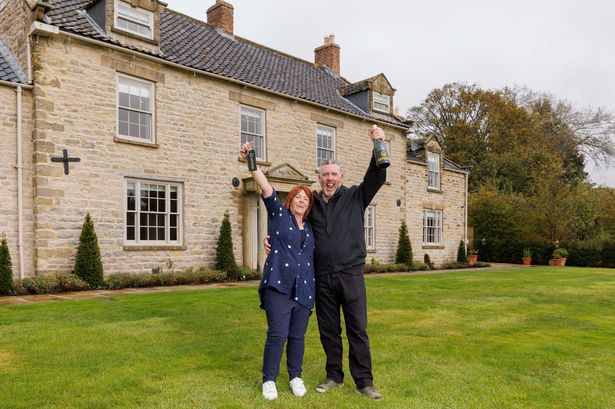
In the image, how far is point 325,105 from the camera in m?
18.1

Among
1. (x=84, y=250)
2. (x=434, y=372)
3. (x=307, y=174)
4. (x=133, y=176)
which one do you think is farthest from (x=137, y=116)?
(x=434, y=372)

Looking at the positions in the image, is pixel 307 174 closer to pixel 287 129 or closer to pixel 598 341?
pixel 287 129

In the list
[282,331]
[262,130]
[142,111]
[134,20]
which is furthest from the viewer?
[262,130]

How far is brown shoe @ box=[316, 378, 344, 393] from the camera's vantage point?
13.8 feet

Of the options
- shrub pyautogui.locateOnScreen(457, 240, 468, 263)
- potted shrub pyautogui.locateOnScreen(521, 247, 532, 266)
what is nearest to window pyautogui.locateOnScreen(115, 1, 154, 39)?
shrub pyautogui.locateOnScreen(457, 240, 468, 263)

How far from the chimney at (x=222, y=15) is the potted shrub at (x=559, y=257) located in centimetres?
1979

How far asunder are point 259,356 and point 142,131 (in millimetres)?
9909

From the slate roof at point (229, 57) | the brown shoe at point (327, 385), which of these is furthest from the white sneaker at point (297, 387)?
the slate roof at point (229, 57)

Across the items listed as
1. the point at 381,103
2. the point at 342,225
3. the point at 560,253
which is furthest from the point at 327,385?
the point at 560,253

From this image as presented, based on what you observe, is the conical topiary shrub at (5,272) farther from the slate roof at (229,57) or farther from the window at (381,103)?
the window at (381,103)

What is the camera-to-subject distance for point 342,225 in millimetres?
4383

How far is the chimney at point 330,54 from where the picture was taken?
2352 centimetres

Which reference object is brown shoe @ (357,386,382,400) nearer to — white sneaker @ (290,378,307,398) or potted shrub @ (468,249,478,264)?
white sneaker @ (290,378,307,398)

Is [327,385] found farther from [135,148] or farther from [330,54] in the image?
[330,54]
